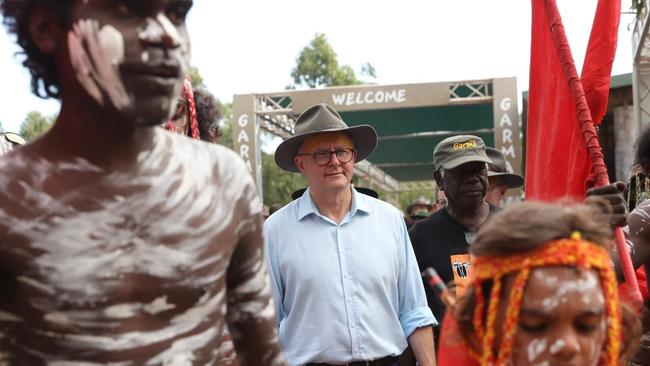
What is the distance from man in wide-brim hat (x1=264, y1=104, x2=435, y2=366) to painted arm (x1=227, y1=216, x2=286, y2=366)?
2.05 meters

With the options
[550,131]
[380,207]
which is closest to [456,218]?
[380,207]

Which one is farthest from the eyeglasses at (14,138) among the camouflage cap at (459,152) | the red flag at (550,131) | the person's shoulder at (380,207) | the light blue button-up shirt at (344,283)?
the red flag at (550,131)

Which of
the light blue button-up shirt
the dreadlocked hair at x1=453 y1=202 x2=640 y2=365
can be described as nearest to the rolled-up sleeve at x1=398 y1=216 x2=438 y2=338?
the light blue button-up shirt

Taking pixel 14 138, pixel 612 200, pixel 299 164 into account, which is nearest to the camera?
pixel 612 200

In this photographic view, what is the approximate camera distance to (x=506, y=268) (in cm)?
217

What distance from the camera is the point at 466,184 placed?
4883 millimetres

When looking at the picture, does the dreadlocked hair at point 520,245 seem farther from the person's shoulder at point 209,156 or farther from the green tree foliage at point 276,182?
the green tree foliage at point 276,182

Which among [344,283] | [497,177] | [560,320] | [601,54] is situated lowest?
[344,283]

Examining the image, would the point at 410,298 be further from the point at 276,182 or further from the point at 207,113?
the point at 276,182

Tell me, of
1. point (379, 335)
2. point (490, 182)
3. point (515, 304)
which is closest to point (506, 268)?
point (515, 304)

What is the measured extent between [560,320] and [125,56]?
1.22m

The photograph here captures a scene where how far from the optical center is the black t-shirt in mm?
4586

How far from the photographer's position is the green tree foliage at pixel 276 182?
47.1m

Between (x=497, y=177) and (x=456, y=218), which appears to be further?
(x=497, y=177)
